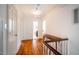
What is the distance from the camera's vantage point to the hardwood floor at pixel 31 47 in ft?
6.62

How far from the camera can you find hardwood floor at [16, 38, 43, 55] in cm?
202

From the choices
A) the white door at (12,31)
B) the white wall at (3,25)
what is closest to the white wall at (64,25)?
the white door at (12,31)

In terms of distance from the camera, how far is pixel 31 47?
204 cm

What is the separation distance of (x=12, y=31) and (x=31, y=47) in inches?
17.3

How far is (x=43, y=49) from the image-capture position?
6.78 ft

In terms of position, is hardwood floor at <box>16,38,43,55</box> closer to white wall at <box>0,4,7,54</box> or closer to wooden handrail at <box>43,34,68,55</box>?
wooden handrail at <box>43,34,68,55</box>

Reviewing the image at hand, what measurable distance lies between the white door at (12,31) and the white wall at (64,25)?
0.55 m

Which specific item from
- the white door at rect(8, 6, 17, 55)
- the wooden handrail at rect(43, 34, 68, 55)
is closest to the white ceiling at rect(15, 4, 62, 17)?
the white door at rect(8, 6, 17, 55)

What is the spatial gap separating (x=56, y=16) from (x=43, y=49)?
2.08 ft

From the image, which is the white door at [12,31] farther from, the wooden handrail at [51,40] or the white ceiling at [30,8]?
the wooden handrail at [51,40]

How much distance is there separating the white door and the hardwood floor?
0.12 metres

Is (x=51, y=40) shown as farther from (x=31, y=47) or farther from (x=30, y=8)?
(x=30, y=8)

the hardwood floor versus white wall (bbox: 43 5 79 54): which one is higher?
white wall (bbox: 43 5 79 54)
